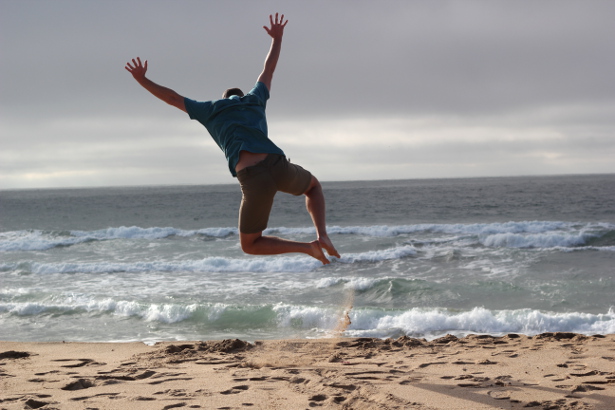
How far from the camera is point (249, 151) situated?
482cm

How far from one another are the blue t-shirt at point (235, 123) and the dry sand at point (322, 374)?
1.95 meters

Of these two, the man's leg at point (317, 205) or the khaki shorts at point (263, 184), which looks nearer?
the khaki shorts at point (263, 184)

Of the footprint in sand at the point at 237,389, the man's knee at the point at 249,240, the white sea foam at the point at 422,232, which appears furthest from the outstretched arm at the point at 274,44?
the white sea foam at the point at 422,232

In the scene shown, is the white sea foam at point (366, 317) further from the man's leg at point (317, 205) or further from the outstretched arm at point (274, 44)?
the outstretched arm at point (274, 44)

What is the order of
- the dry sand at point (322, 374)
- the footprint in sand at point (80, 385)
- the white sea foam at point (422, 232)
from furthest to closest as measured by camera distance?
the white sea foam at point (422, 232)
the footprint in sand at point (80, 385)
the dry sand at point (322, 374)

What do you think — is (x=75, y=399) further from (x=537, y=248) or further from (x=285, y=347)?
(x=537, y=248)

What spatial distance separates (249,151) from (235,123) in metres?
0.27

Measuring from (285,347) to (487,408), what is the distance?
333 cm

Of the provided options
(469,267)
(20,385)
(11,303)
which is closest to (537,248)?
(469,267)

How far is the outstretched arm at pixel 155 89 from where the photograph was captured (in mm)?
4926

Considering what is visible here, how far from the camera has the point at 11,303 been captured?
1084 centimetres

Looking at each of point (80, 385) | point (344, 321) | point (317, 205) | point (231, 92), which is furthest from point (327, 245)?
point (344, 321)

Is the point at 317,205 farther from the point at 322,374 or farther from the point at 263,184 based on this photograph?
the point at 322,374

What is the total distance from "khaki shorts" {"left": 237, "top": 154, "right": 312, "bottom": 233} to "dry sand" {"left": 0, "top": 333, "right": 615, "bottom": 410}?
145 cm
